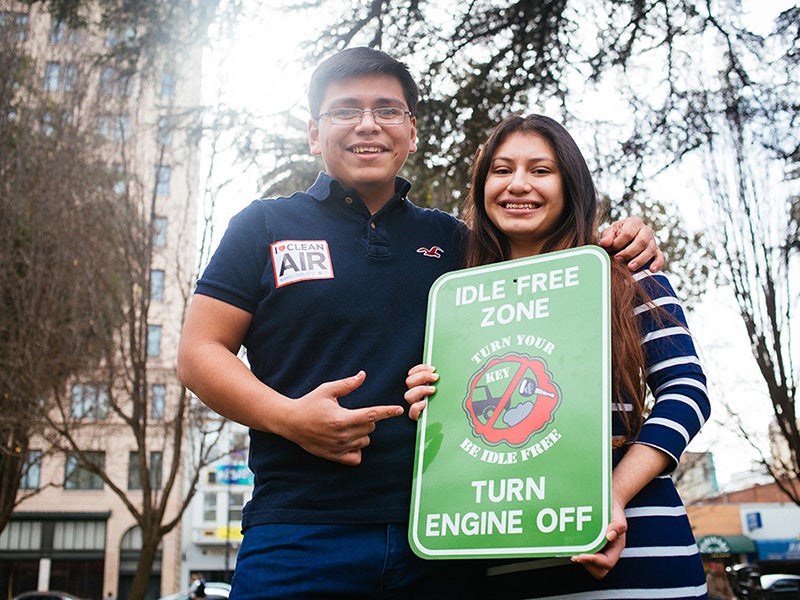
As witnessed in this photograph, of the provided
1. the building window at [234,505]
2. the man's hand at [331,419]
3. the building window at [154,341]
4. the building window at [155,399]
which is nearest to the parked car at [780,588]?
the building window at [155,399]

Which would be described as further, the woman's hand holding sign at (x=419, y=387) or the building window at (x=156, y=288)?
the building window at (x=156, y=288)

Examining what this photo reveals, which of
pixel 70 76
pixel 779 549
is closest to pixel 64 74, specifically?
pixel 70 76

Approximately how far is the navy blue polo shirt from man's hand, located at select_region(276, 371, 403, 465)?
0.45 feet

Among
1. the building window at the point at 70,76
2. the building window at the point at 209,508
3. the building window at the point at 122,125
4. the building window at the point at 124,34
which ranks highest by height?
the building window at the point at 70,76

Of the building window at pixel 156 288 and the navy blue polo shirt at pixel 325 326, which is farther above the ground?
the building window at pixel 156 288

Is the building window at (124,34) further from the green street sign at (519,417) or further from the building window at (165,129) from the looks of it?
the green street sign at (519,417)

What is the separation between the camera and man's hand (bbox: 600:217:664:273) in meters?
1.98

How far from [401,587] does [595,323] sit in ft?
2.54

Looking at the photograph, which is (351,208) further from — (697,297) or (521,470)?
(697,297)

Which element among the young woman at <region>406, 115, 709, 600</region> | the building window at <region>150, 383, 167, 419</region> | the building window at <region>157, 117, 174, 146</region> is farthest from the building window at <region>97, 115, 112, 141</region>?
the young woman at <region>406, 115, 709, 600</region>

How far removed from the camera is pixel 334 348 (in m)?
1.98

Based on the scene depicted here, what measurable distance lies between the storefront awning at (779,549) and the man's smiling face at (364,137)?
35216 millimetres

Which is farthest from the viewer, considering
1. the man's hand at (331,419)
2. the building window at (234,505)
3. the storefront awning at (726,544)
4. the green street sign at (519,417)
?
the building window at (234,505)

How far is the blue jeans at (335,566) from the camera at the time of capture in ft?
5.88
